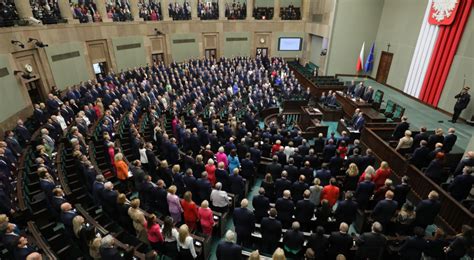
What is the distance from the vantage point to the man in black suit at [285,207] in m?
5.44

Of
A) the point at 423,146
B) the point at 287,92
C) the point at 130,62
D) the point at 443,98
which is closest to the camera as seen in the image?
the point at 423,146

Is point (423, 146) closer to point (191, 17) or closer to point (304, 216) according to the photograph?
point (304, 216)

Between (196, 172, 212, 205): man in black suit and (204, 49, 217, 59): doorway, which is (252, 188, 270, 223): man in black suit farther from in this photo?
(204, 49, 217, 59): doorway

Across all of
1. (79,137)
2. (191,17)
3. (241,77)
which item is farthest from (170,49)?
(79,137)

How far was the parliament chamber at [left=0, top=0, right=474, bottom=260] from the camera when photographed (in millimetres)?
5086

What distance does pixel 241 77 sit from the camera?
17.2 meters

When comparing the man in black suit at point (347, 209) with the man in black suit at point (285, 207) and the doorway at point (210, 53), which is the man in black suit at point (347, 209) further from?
the doorway at point (210, 53)

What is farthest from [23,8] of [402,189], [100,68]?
[402,189]

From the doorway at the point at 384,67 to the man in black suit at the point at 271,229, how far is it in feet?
53.6

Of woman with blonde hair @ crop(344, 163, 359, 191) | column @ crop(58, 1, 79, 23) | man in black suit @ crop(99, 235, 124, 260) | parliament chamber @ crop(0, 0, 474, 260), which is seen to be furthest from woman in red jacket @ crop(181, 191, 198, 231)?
column @ crop(58, 1, 79, 23)

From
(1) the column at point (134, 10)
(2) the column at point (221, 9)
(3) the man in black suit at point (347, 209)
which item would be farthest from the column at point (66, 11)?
(3) the man in black suit at point (347, 209)

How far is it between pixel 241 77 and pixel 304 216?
42.0 feet

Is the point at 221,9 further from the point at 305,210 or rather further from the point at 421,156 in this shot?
the point at 305,210

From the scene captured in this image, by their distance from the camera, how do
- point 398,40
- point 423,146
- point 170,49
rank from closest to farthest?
1. point 423,146
2. point 398,40
3. point 170,49
